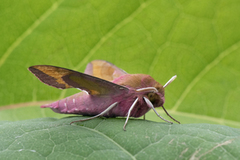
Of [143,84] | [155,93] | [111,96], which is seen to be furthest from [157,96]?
[111,96]

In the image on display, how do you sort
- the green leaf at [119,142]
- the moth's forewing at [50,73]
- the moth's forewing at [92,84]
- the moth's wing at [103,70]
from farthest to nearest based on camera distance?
the moth's wing at [103,70] → the moth's forewing at [92,84] → the moth's forewing at [50,73] → the green leaf at [119,142]

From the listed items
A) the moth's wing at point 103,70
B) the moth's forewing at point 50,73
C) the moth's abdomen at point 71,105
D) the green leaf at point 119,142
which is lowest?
the green leaf at point 119,142

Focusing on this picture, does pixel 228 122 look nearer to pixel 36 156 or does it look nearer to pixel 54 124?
pixel 54 124

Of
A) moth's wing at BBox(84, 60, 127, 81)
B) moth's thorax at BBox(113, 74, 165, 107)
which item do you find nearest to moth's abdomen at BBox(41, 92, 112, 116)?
moth's thorax at BBox(113, 74, 165, 107)

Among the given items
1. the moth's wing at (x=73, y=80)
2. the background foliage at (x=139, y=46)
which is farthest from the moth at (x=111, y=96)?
the background foliage at (x=139, y=46)

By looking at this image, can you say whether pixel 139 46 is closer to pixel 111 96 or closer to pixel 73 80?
pixel 111 96

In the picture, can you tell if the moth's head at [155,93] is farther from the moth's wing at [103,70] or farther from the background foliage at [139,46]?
the background foliage at [139,46]
